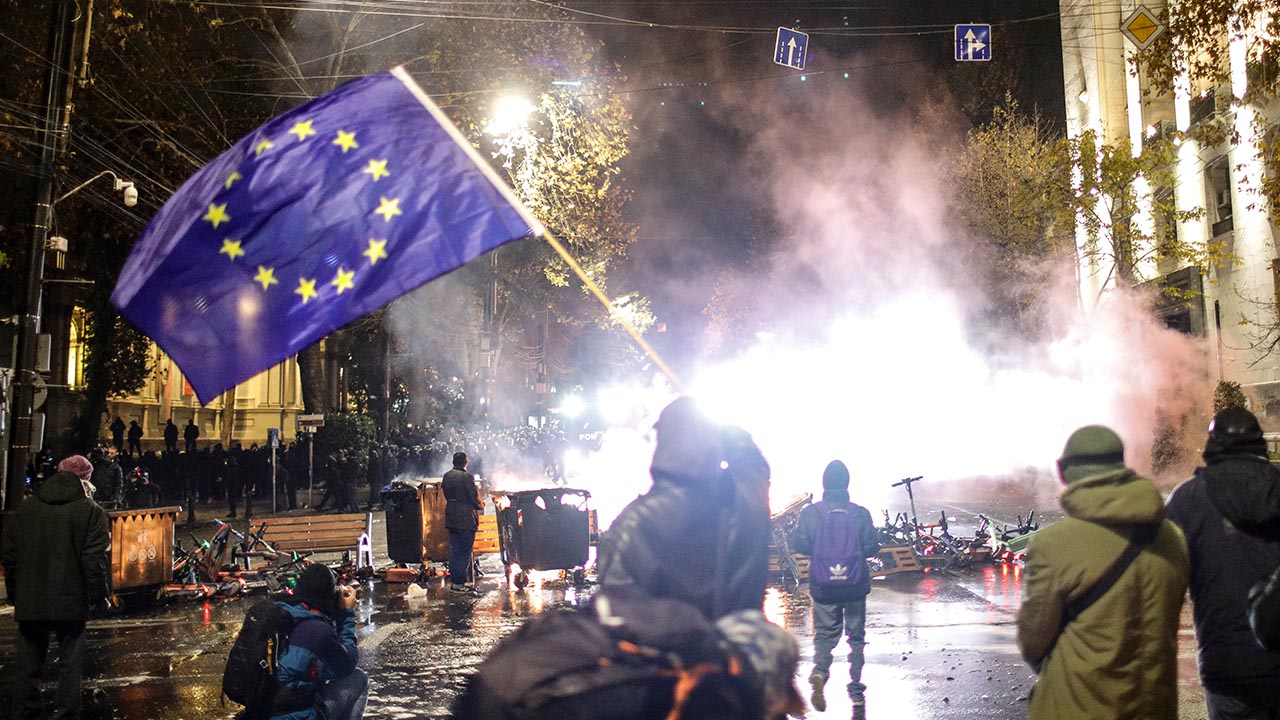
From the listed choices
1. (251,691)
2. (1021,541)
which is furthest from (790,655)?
(1021,541)

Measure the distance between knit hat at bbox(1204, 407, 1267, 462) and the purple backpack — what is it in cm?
293

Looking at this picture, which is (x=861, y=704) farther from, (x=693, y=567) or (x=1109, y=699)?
(x=693, y=567)

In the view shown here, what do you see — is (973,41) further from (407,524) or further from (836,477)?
(836,477)

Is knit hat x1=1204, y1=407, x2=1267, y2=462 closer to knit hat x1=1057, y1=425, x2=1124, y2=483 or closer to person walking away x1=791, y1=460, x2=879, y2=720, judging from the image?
knit hat x1=1057, y1=425, x2=1124, y2=483

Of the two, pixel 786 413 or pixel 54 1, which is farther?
pixel 786 413

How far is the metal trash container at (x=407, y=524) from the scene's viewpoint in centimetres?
1321

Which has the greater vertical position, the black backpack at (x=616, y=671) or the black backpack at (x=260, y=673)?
the black backpack at (x=616, y=671)

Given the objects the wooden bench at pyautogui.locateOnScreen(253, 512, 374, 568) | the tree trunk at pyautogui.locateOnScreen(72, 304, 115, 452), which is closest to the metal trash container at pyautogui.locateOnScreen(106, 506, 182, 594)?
the wooden bench at pyautogui.locateOnScreen(253, 512, 374, 568)

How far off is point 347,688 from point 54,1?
13887 millimetres

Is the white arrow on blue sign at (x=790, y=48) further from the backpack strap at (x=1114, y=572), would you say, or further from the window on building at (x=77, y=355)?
the window on building at (x=77, y=355)

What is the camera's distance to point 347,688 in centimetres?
495

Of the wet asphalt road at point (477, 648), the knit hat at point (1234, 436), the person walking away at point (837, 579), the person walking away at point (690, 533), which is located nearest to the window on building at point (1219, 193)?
the wet asphalt road at point (477, 648)

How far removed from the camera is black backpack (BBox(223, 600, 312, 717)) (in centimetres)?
432

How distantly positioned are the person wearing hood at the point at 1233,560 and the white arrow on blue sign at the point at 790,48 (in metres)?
13.0
